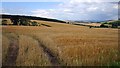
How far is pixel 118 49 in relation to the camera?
14.5m

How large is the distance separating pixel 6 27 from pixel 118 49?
50.4ft

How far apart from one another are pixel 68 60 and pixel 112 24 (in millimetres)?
19242

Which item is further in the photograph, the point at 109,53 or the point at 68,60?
the point at 109,53

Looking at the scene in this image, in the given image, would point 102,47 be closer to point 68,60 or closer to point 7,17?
point 68,60

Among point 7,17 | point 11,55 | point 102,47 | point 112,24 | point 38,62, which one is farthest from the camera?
point 112,24

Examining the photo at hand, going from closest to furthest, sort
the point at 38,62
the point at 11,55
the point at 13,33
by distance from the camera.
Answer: the point at 38,62
the point at 11,55
the point at 13,33

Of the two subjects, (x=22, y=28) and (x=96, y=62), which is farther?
(x=22, y=28)

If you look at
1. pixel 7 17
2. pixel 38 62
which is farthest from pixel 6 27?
pixel 38 62

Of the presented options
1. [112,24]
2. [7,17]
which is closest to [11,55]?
[7,17]

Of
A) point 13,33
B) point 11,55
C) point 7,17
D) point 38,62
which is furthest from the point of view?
point 7,17

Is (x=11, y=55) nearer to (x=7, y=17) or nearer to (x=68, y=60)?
(x=68, y=60)

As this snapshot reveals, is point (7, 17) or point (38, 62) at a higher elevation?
point (7, 17)

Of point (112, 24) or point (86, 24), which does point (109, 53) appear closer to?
point (112, 24)

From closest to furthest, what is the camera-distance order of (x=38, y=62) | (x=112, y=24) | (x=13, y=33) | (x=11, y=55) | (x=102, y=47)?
(x=38, y=62) → (x=11, y=55) → (x=102, y=47) → (x=13, y=33) → (x=112, y=24)
